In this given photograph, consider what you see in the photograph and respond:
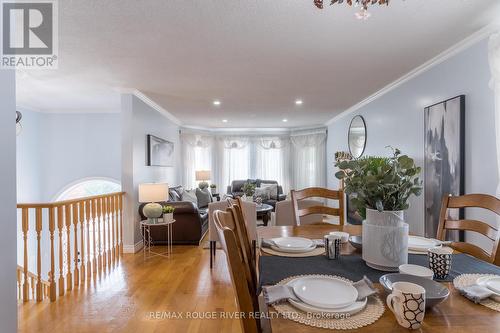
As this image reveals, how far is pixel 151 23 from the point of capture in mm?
2035

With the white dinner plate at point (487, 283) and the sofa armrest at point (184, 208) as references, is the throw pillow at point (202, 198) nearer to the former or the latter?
the sofa armrest at point (184, 208)

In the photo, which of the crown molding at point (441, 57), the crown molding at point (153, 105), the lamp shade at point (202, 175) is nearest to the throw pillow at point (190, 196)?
the lamp shade at point (202, 175)

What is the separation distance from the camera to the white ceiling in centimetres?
190

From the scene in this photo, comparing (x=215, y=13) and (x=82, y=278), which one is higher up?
(x=215, y=13)

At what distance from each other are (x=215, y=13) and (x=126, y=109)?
2.51 meters

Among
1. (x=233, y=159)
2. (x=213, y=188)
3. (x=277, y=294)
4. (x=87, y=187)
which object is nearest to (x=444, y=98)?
(x=277, y=294)

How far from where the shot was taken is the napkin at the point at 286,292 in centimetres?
81

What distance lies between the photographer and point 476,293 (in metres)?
0.83

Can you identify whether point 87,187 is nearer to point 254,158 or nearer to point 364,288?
point 254,158

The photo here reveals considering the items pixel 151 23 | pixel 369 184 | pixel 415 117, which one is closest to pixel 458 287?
pixel 369 184

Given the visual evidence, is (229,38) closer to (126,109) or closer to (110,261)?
(126,109)

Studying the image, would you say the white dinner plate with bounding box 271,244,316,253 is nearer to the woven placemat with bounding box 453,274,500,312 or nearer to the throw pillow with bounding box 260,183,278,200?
the woven placemat with bounding box 453,274,500,312

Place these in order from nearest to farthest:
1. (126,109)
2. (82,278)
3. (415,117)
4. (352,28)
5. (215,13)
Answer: (215,13) → (352,28) → (82,278) → (415,117) → (126,109)

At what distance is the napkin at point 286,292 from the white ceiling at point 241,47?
179 cm
